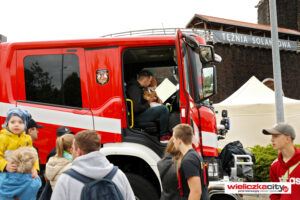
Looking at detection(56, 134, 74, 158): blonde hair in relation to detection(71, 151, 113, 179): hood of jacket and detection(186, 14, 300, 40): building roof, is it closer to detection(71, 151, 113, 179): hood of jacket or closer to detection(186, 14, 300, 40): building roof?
detection(71, 151, 113, 179): hood of jacket

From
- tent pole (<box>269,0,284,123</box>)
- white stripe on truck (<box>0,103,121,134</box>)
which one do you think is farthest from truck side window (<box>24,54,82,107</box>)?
tent pole (<box>269,0,284,123</box>)

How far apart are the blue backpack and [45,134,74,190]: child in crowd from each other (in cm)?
122

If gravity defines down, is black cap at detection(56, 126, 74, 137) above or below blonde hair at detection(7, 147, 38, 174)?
above

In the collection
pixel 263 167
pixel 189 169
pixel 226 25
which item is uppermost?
pixel 226 25

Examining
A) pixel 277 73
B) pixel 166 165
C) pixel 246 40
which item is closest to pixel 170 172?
pixel 166 165

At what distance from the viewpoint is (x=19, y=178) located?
338 cm

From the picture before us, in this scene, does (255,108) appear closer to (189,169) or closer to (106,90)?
(106,90)

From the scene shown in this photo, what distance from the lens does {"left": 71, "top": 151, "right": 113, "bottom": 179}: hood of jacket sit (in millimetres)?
2301

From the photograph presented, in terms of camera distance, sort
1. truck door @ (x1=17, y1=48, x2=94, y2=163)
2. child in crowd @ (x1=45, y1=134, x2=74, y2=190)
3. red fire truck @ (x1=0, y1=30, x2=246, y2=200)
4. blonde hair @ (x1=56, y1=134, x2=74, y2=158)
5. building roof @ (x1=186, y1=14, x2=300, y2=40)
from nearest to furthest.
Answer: child in crowd @ (x1=45, y1=134, x2=74, y2=190) → blonde hair @ (x1=56, y1=134, x2=74, y2=158) → red fire truck @ (x1=0, y1=30, x2=246, y2=200) → truck door @ (x1=17, y1=48, x2=94, y2=163) → building roof @ (x1=186, y1=14, x2=300, y2=40)

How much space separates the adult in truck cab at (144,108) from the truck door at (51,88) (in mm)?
745

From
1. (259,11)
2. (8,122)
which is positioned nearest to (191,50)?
(8,122)

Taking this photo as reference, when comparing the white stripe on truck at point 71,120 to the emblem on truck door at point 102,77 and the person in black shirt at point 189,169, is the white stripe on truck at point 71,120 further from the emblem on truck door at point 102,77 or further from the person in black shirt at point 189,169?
the person in black shirt at point 189,169

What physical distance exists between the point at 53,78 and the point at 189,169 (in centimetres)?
291

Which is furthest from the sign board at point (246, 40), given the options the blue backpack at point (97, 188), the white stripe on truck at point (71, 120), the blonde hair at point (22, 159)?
the blue backpack at point (97, 188)
